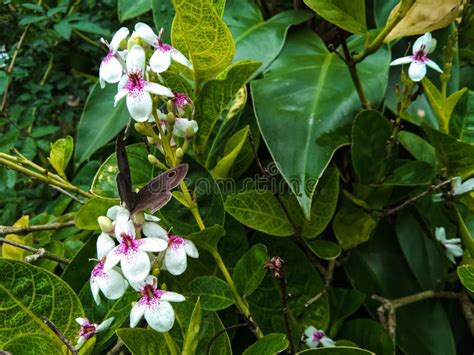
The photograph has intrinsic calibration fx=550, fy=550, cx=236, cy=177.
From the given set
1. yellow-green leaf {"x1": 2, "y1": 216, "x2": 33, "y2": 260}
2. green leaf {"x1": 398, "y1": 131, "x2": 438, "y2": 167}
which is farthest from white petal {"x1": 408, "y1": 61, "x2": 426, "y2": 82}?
yellow-green leaf {"x1": 2, "y1": 216, "x2": 33, "y2": 260}

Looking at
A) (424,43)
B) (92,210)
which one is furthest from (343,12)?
(92,210)

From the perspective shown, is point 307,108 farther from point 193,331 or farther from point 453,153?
point 193,331

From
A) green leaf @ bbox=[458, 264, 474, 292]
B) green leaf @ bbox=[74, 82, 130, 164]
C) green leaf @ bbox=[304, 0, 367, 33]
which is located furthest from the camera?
green leaf @ bbox=[74, 82, 130, 164]

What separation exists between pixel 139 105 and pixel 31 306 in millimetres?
171

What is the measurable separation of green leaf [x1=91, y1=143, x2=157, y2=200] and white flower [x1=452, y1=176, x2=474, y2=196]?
309mm

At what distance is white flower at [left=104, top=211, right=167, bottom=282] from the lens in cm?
35

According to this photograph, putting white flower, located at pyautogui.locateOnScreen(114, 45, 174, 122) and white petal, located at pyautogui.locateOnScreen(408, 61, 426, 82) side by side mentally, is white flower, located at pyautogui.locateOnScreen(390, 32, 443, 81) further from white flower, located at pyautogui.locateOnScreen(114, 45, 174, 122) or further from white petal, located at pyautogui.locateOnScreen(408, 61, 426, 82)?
white flower, located at pyautogui.locateOnScreen(114, 45, 174, 122)

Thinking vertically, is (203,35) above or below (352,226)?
above

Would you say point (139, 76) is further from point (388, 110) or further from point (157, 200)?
point (388, 110)

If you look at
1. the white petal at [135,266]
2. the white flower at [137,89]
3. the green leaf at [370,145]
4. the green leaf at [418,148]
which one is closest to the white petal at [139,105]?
the white flower at [137,89]

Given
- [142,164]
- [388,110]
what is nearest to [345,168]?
[388,110]

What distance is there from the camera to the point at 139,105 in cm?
39

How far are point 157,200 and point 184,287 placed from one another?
178 millimetres

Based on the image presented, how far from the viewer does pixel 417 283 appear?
64 centimetres
